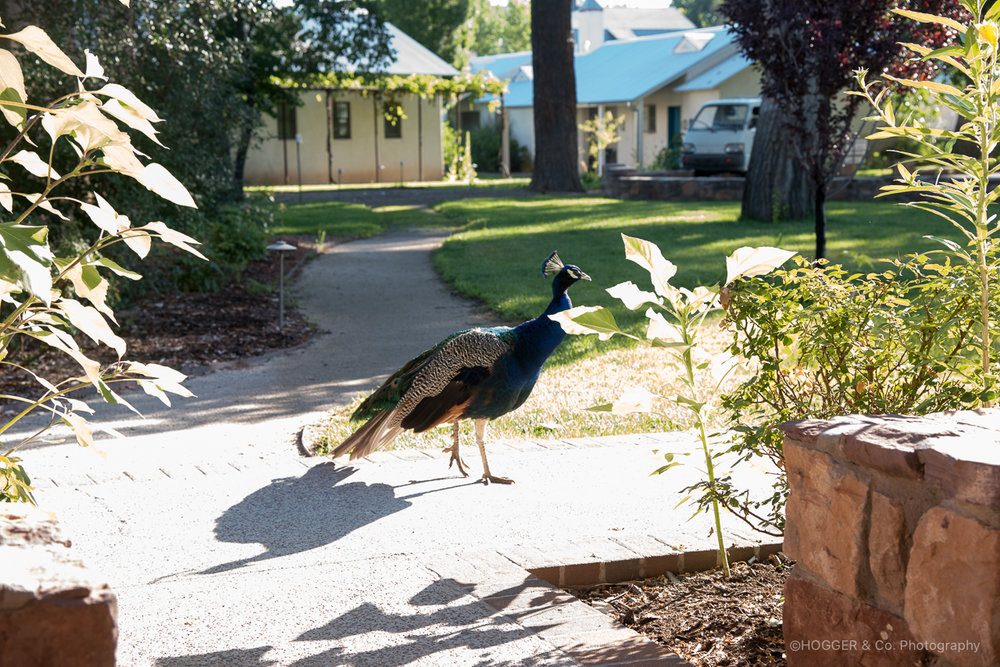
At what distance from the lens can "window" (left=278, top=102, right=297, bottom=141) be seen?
35656 mm

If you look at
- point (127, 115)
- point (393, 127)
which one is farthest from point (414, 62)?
point (127, 115)

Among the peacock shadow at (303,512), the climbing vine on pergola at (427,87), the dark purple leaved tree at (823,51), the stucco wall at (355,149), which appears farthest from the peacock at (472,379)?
the stucco wall at (355,149)

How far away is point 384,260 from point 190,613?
1264cm

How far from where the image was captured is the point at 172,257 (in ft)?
43.5

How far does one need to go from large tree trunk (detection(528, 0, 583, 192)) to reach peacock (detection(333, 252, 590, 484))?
22.6 meters

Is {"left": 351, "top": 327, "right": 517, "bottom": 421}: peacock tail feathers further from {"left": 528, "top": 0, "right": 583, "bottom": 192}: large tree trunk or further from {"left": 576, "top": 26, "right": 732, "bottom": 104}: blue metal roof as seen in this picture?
{"left": 576, "top": 26, "right": 732, "bottom": 104}: blue metal roof

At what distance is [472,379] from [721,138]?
2509cm

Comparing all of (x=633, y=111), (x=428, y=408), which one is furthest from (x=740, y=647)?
(x=633, y=111)

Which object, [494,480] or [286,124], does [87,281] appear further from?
[286,124]

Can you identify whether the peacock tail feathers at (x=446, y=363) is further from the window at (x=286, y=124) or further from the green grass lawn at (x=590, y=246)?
the window at (x=286, y=124)

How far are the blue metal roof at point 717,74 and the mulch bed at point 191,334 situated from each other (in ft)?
82.5

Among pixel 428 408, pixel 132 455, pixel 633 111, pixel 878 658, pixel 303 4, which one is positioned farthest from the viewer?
A: pixel 633 111

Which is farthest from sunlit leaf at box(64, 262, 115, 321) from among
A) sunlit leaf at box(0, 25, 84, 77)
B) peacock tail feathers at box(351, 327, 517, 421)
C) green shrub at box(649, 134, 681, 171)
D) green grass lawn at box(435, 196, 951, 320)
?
green shrub at box(649, 134, 681, 171)

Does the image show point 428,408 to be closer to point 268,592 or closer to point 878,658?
point 268,592
